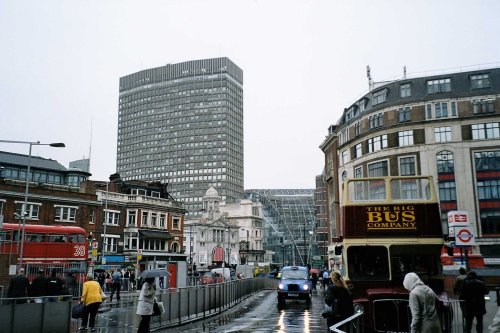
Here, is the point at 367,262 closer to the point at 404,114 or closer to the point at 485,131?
the point at 485,131

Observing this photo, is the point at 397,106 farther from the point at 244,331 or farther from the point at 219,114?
the point at 219,114

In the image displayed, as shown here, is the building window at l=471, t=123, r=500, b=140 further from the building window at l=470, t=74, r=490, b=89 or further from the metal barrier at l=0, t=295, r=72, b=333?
the metal barrier at l=0, t=295, r=72, b=333

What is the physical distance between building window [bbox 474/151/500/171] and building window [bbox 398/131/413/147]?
6973 mm

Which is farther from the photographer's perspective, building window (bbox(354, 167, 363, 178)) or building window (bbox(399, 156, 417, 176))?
building window (bbox(354, 167, 363, 178))

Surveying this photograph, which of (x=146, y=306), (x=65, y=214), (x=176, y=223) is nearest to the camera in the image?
(x=146, y=306)

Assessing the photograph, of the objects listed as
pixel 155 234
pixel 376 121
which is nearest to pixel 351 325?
pixel 376 121

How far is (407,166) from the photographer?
54.4 m

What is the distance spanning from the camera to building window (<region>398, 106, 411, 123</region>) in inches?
2168

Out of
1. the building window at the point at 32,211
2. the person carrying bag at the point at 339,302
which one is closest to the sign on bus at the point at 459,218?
the person carrying bag at the point at 339,302

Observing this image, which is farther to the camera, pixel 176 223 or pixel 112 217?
pixel 176 223

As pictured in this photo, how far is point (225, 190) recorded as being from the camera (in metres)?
158

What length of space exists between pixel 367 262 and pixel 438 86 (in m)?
47.1

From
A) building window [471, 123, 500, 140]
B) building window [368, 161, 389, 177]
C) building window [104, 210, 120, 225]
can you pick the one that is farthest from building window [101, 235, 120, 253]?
building window [471, 123, 500, 140]

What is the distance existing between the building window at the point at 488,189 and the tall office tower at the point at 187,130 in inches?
4383
